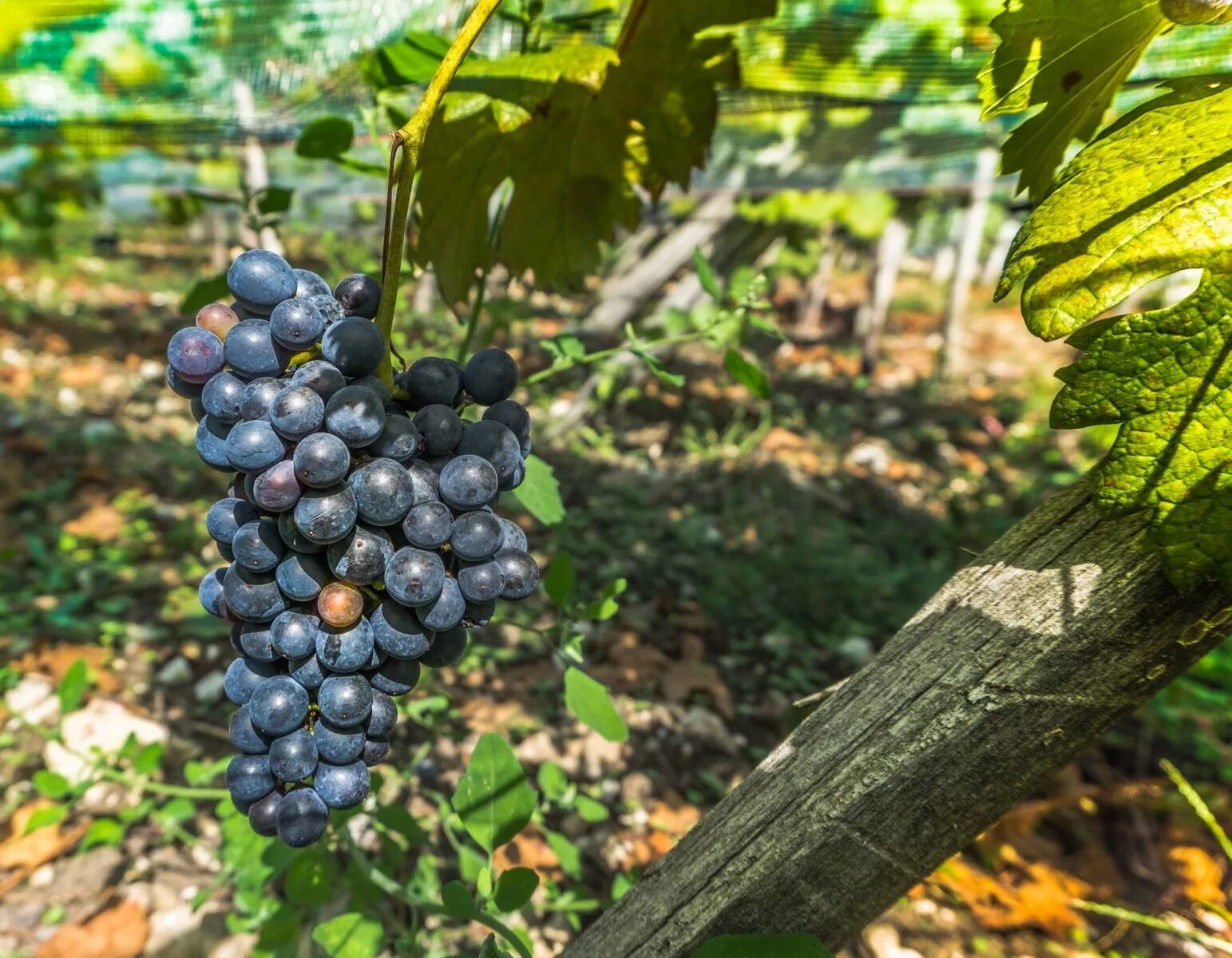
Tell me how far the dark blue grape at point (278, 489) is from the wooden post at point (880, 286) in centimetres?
689

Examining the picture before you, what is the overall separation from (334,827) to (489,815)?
272 mm

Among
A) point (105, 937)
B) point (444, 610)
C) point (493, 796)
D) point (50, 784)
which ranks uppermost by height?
point (444, 610)

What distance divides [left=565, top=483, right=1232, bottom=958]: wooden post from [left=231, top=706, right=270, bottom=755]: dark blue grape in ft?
1.38

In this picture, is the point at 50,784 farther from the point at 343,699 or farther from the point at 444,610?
the point at 444,610

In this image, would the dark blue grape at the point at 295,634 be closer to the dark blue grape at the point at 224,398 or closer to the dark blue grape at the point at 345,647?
the dark blue grape at the point at 345,647

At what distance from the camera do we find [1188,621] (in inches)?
23.4

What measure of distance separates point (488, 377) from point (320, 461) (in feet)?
0.69

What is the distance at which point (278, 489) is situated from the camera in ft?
2.20

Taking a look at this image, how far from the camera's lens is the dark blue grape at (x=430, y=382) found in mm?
764

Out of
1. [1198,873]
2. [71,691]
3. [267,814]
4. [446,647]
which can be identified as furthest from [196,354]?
[1198,873]

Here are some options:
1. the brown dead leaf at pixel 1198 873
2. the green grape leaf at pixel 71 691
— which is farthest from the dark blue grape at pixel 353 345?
the brown dead leaf at pixel 1198 873

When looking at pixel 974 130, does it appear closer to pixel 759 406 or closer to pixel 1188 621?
pixel 759 406

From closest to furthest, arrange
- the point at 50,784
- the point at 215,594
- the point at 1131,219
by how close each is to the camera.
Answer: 1. the point at 1131,219
2. the point at 215,594
3. the point at 50,784

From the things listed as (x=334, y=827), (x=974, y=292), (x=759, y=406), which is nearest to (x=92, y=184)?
(x=759, y=406)
